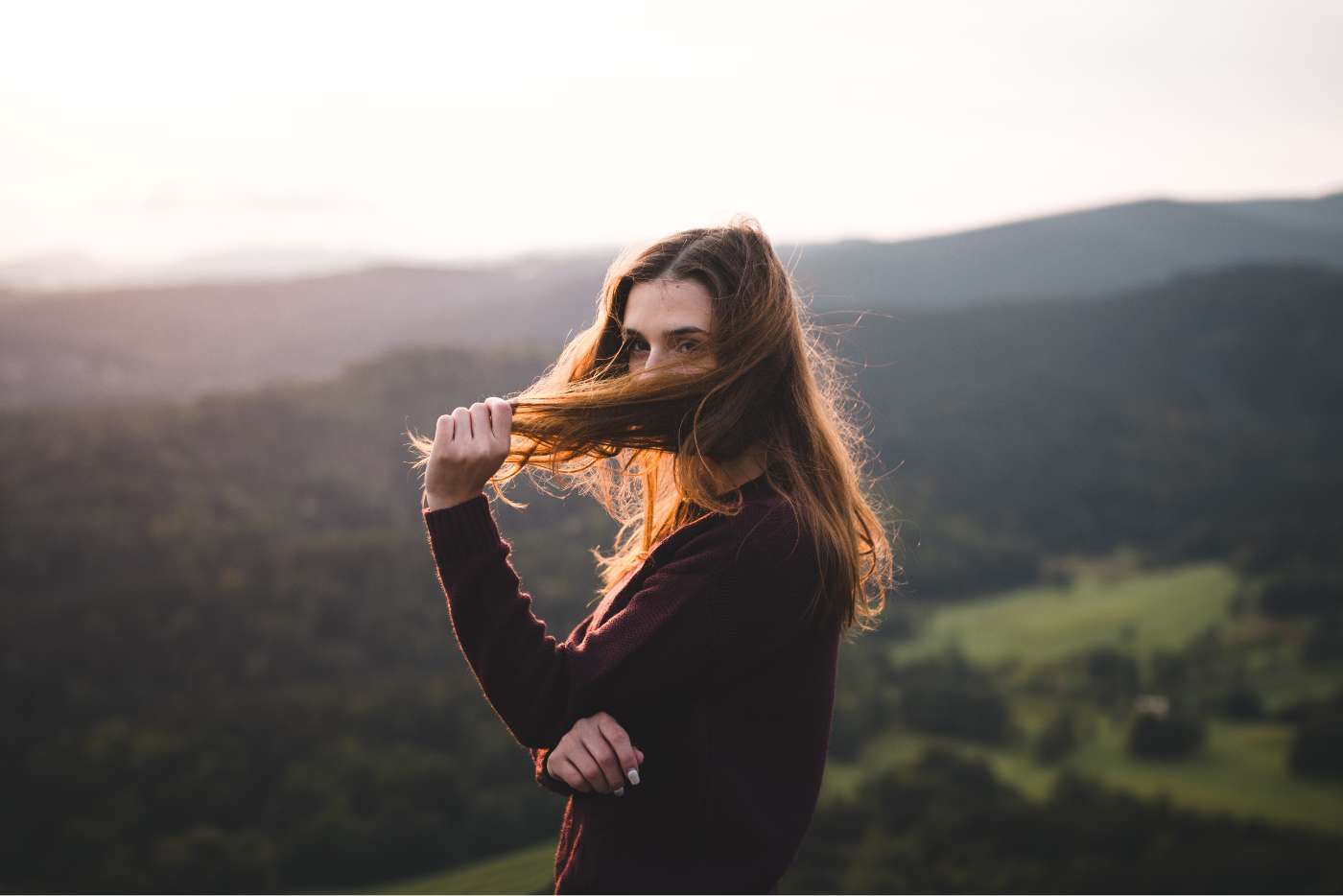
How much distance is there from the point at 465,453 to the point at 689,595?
1.14ft

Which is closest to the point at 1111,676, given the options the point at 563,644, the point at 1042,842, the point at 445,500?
the point at 1042,842

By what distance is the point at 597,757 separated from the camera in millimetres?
1187

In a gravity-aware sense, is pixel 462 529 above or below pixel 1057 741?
above

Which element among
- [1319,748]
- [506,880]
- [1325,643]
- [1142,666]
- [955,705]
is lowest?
[1325,643]

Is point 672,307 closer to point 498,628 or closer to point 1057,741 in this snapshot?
point 498,628

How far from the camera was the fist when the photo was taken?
1.24 metres

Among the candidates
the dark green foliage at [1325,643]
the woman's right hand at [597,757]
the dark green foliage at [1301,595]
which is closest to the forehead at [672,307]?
the woman's right hand at [597,757]

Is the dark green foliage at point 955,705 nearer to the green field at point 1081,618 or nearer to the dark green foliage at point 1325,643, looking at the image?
the green field at point 1081,618

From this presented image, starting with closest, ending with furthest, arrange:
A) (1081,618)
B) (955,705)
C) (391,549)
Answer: (955,705)
(391,549)
(1081,618)

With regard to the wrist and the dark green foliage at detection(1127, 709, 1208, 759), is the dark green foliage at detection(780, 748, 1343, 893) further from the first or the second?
the wrist

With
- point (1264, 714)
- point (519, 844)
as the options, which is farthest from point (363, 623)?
point (1264, 714)

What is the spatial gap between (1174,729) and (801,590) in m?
37.9

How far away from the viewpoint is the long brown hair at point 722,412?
137 centimetres

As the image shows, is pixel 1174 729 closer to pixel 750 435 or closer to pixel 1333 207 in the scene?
pixel 750 435
